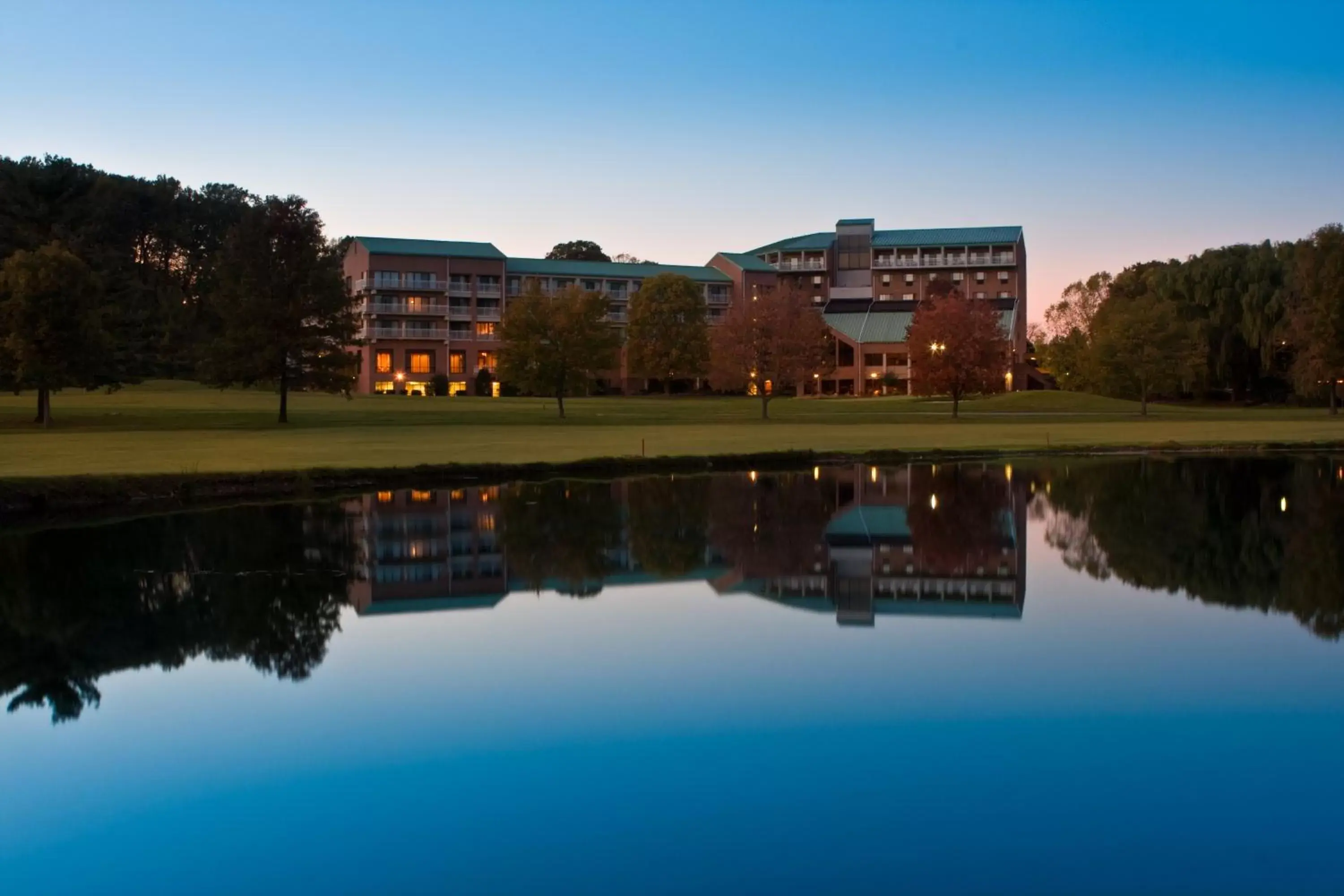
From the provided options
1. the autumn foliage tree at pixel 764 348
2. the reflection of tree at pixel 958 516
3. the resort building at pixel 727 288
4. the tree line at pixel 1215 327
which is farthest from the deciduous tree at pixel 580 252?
the reflection of tree at pixel 958 516

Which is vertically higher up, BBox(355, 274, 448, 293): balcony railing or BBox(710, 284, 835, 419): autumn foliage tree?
BBox(355, 274, 448, 293): balcony railing

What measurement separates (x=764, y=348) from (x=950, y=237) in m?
61.1

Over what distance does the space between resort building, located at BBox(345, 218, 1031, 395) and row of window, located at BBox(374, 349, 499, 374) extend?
101 millimetres

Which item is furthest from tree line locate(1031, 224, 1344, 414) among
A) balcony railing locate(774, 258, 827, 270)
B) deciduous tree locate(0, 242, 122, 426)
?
deciduous tree locate(0, 242, 122, 426)

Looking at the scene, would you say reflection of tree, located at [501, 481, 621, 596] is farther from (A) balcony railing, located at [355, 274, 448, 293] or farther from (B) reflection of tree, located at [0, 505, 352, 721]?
(A) balcony railing, located at [355, 274, 448, 293]

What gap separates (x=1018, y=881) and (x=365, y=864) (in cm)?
418

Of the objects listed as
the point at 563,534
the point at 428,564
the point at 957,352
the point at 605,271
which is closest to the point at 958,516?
the point at 563,534

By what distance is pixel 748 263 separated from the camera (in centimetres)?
13100

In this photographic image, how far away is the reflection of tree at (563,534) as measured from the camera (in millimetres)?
19828

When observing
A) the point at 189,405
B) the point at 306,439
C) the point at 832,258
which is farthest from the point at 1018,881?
the point at 832,258

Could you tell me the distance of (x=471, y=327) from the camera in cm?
11812

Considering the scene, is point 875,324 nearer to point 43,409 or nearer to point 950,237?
point 950,237

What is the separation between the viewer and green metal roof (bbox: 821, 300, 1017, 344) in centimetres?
11712

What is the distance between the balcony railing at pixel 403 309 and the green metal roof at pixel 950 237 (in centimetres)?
4584
